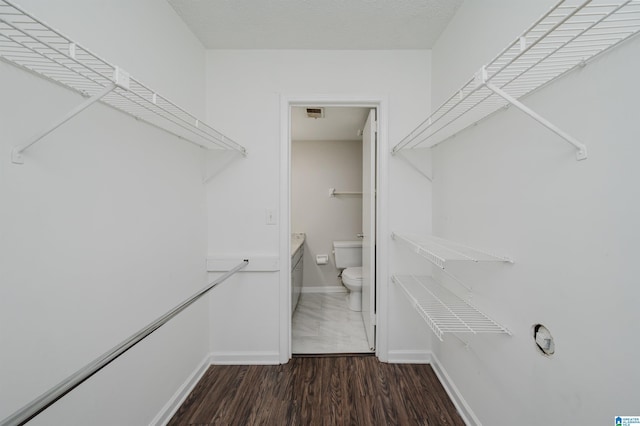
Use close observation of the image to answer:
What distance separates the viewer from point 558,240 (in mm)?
820

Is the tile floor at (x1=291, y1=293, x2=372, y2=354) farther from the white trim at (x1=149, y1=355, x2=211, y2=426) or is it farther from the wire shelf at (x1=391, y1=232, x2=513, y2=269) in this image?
the wire shelf at (x1=391, y1=232, x2=513, y2=269)

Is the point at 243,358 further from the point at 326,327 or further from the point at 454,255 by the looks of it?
the point at 454,255

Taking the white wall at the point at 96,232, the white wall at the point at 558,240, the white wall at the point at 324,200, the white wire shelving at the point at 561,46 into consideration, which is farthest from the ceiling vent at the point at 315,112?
the white wire shelving at the point at 561,46

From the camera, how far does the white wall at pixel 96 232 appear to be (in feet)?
2.35

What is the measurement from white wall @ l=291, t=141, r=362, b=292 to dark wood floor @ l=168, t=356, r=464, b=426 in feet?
5.51

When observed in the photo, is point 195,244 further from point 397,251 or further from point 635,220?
point 635,220

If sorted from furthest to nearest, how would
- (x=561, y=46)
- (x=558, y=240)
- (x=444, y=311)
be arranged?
(x=444, y=311) → (x=558, y=240) → (x=561, y=46)

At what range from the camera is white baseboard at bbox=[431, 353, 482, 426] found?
4.22 ft

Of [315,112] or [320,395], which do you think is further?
[315,112]

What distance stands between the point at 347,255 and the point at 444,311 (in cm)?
188

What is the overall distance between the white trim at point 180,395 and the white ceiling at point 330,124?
92.3 inches

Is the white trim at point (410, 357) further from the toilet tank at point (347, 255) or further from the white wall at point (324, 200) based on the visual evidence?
the white wall at point (324, 200)

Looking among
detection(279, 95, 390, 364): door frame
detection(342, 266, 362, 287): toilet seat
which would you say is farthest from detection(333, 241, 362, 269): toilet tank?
detection(279, 95, 390, 364): door frame

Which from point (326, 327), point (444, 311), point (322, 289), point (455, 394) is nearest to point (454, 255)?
point (444, 311)
